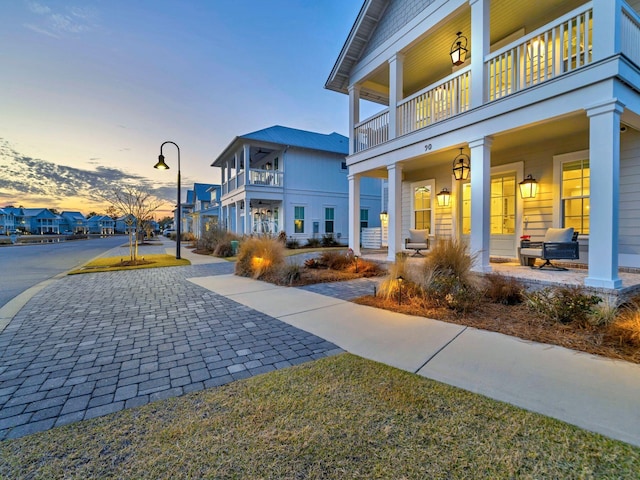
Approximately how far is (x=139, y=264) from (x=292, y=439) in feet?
39.4

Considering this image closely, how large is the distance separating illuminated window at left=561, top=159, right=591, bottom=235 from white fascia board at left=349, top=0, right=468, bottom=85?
15.4 ft

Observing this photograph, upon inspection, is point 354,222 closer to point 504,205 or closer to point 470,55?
point 504,205

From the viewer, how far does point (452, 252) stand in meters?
5.17

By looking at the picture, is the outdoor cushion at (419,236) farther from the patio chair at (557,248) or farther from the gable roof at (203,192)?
the gable roof at (203,192)

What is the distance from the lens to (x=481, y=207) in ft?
19.6

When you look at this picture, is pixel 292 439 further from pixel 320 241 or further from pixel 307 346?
pixel 320 241

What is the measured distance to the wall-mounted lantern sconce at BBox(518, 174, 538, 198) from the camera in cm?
721

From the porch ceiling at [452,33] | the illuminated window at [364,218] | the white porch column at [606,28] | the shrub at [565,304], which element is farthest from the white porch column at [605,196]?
the illuminated window at [364,218]

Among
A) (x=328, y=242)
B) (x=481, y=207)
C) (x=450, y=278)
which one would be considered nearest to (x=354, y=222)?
(x=481, y=207)

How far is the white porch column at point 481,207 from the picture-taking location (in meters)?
5.96

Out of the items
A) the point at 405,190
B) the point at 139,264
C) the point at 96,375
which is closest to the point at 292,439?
the point at 96,375

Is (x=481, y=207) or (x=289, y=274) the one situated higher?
(x=481, y=207)

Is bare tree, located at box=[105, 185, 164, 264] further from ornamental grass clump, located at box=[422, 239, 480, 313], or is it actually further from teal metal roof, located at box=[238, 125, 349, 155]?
ornamental grass clump, located at box=[422, 239, 480, 313]

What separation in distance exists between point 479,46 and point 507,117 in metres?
1.75
